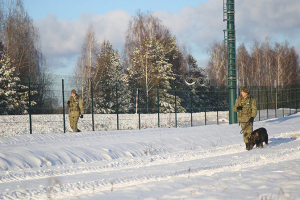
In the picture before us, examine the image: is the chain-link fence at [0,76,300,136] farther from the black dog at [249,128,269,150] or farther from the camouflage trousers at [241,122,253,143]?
the black dog at [249,128,269,150]

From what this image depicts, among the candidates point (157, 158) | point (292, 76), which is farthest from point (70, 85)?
point (292, 76)

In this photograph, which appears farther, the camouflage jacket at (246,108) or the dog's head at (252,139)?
the camouflage jacket at (246,108)

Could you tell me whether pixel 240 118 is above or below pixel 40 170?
above

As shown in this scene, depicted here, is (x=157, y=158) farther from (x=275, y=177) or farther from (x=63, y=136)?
(x=63, y=136)

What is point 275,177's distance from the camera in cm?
569

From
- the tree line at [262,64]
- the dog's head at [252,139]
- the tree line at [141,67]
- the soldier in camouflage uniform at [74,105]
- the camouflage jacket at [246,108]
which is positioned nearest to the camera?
the dog's head at [252,139]

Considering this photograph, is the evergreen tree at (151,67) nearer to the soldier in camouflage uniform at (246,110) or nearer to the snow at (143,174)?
the soldier in camouflage uniform at (246,110)

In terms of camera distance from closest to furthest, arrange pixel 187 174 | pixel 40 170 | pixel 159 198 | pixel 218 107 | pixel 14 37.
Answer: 1. pixel 159 198
2. pixel 187 174
3. pixel 40 170
4. pixel 218 107
5. pixel 14 37

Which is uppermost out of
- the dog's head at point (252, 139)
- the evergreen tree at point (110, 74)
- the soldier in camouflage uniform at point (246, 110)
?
the evergreen tree at point (110, 74)

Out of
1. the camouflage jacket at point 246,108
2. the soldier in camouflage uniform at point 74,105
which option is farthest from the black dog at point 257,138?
the soldier in camouflage uniform at point 74,105

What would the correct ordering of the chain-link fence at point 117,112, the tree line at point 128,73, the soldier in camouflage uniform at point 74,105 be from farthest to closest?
the tree line at point 128,73, the chain-link fence at point 117,112, the soldier in camouflage uniform at point 74,105

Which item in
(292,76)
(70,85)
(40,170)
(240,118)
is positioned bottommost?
(40,170)

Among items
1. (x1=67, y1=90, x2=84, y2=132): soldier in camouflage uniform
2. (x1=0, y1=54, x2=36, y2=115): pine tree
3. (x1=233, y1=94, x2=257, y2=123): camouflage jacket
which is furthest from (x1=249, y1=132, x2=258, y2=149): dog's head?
(x1=0, y1=54, x2=36, y2=115): pine tree

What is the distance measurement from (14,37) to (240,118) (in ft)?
102
